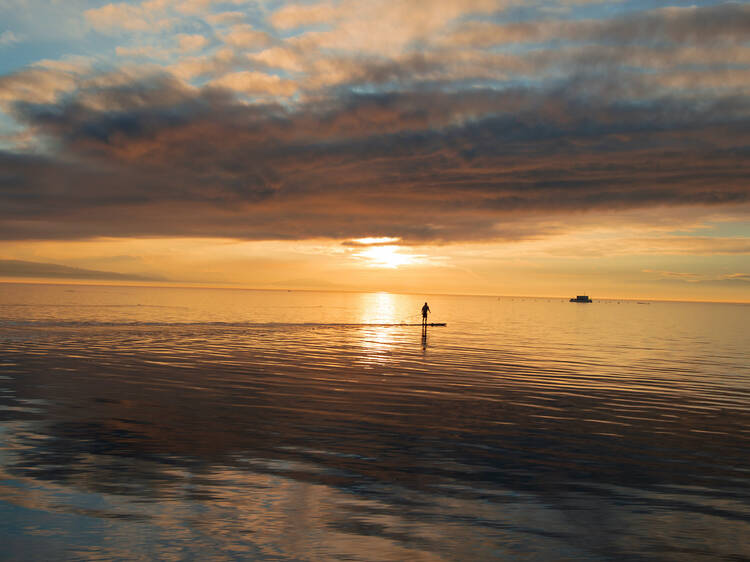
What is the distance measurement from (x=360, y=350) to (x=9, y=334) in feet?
100.0

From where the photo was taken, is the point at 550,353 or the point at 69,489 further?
the point at 550,353

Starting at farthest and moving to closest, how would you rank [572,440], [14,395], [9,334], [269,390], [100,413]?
[9,334]
[269,390]
[14,395]
[100,413]
[572,440]

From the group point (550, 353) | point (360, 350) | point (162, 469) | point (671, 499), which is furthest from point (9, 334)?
point (671, 499)

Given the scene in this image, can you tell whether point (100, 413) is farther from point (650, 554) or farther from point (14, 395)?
point (650, 554)

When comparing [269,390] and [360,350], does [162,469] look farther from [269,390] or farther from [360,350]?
[360,350]

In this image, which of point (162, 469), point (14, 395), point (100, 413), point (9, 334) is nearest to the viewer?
point (162, 469)

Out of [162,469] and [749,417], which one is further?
[749,417]

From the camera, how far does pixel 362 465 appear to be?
44.7ft

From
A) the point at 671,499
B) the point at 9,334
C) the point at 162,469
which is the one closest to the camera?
the point at 671,499

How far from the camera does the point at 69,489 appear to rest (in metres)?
11.1

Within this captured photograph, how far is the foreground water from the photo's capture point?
926 cm

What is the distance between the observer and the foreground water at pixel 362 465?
926 cm

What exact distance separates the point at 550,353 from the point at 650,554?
38.4 metres

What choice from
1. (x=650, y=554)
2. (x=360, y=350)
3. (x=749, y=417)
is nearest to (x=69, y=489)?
(x=650, y=554)
